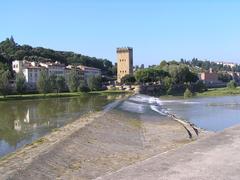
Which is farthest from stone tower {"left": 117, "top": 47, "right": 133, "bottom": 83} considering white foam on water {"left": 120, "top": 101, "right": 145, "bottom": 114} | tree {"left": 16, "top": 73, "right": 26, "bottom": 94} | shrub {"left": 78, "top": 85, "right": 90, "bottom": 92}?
white foam on water {"left": 120, "top": 101, "right": 145, "bottom": 114}

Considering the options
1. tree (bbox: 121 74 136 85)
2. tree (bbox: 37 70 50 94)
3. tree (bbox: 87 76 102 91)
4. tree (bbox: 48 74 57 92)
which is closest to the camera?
tree (bbox: 37 70 50 94)

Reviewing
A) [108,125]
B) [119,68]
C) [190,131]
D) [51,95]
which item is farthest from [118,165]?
[119,68]

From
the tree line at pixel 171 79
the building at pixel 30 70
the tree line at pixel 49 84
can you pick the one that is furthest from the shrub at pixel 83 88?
the tree line at pixel 171 79

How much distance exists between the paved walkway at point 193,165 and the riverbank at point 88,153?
1789 mm

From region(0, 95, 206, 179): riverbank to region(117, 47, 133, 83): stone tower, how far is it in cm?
14785

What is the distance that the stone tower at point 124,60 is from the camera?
176375mm

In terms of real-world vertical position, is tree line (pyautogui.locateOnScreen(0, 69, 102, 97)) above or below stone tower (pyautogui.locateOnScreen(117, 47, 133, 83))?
below

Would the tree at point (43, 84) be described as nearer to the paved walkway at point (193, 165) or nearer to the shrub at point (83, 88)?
the shrub at point (83, 88)

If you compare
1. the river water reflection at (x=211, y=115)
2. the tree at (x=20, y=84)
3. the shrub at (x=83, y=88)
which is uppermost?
the tree at (x=20, y=84)

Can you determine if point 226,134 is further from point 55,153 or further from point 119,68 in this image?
point 119,68

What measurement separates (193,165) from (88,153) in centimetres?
667

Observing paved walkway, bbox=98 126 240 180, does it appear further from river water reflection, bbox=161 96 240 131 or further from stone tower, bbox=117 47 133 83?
stone tower, bbox=117 47 133 83

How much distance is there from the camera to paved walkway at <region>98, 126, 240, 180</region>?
11.0 metres

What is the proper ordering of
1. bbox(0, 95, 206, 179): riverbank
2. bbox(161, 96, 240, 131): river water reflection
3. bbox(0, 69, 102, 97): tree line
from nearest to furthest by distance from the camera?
bbox(0, 95, 206, 179): riverbank, bbox(161, 96, 240, 131): river water reflection, bbox(0, 69, 102, 97): tree line
